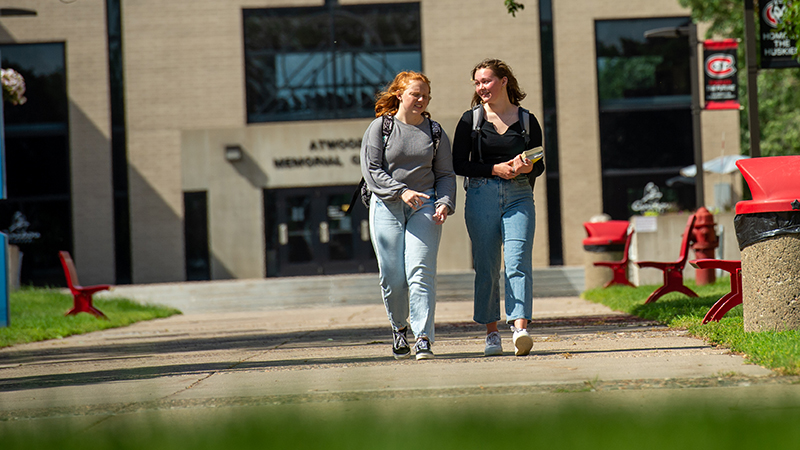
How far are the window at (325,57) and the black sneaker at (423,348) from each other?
22.9 m

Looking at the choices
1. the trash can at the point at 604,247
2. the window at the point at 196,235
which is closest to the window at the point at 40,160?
the window at the point at 196,235

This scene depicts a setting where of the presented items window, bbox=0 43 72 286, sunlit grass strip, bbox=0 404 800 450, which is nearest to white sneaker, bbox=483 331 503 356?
sunlit grass strip, bbox=0 404 800 450

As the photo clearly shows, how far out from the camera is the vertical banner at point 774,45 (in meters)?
10.2

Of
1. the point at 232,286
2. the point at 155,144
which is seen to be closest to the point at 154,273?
the point at 155,144

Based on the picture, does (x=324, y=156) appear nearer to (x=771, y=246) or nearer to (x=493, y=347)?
(x=493, y=347)

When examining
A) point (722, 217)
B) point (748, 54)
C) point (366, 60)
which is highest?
point (366, 60)

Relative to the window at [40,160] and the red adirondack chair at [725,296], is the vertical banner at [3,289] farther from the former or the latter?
the window at [40,160]

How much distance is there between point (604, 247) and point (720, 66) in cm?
485

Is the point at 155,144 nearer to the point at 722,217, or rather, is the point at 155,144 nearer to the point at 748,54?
the point at 722,217

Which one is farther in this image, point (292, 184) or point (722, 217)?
point (292, 184)

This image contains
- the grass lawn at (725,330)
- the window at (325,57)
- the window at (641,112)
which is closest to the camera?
the grass lawn at (725,330)

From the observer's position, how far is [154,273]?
27.9 m

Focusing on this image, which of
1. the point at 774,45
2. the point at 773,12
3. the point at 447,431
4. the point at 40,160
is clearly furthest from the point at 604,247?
the point at 40,160

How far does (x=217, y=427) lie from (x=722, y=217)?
16.1 m
